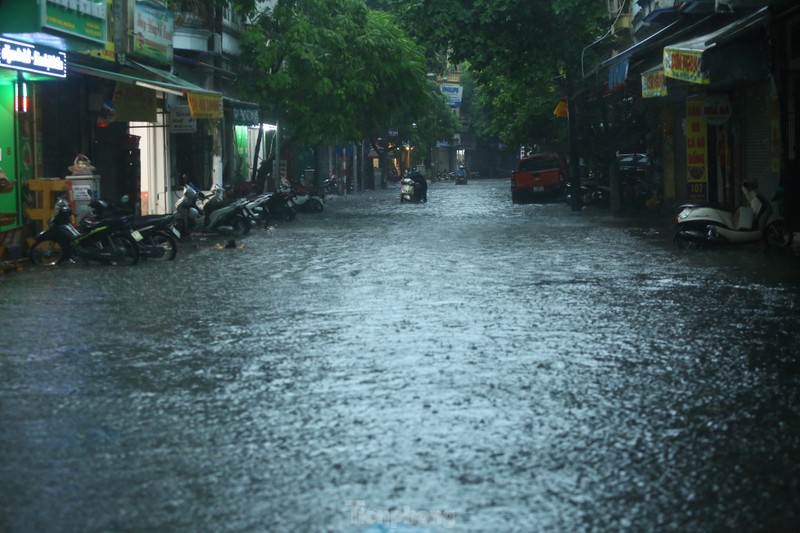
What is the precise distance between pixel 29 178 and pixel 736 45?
12.1 m

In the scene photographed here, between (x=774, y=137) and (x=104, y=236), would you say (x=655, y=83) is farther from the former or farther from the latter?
(x=104, y=236)

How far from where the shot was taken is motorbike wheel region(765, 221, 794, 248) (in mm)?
17516

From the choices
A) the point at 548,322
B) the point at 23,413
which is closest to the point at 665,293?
the point at 548,322

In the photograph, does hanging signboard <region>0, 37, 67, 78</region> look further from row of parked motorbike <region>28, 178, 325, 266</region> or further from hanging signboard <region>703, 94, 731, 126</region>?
hanging signboard <region>703, 94, 731, 126</region>

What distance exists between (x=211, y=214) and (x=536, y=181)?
20.1 metres

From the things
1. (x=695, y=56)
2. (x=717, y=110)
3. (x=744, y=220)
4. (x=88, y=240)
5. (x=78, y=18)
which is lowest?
(x=88, y=240)

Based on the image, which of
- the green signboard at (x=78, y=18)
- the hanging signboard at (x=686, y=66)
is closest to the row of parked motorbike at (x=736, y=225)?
the hanging signboard at (x=686, y=66)

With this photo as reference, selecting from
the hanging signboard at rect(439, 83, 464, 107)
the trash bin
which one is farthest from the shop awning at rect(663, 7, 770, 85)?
the hanging signboard at rect(439, 83, 464, 107)

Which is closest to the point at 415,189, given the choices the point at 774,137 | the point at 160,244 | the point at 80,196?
the point at 774,137

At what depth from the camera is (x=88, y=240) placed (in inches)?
683

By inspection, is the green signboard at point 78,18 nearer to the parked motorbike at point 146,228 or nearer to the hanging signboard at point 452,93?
the parked motorbike at point 146,228

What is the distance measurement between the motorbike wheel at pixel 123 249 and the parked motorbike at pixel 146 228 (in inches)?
4.3

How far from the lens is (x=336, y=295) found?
1295 cm

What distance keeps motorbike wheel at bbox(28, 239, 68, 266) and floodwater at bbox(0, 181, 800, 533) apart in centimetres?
302
